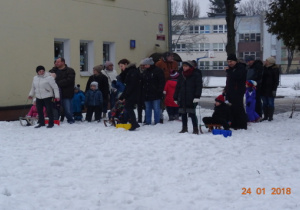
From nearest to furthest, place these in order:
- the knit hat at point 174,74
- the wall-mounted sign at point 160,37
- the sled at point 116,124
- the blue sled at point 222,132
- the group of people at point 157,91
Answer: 1. the blue sled at point 222,132
2. the group of people at point 157,91
3. the sled at point 116,124
4. the knit hat at point 174,74
5. the wall-mounted sign at point 160,37

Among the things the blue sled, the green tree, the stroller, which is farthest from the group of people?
the green tree

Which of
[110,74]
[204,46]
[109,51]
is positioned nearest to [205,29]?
[204,46]

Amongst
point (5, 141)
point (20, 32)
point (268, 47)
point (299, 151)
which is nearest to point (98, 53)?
point (20, 32)

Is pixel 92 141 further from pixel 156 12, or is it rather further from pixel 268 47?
pixel 268 47

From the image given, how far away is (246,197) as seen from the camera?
6.73m

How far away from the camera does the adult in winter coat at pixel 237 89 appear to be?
12.9m

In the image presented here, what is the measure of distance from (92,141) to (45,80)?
10.9 ft

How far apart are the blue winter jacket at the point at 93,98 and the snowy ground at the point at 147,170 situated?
2.48m

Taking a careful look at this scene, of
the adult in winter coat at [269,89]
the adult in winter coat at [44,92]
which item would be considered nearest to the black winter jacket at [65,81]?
the adult in winter coat at [44,92]

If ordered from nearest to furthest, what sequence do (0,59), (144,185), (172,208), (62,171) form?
(172,208)
(144,185)
(62,171)
(0,59)

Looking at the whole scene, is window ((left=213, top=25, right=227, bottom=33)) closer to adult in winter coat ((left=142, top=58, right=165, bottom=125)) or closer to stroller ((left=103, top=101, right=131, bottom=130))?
adult in winter coat ((left=142, top=58, right=165, bottom=125))

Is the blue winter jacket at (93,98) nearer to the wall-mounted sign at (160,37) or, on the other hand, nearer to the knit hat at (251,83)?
the knit hat at (251,83)

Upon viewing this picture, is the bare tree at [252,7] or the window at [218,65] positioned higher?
the bare tree at [252,7]

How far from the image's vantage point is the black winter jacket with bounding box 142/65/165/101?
45.3 ft
